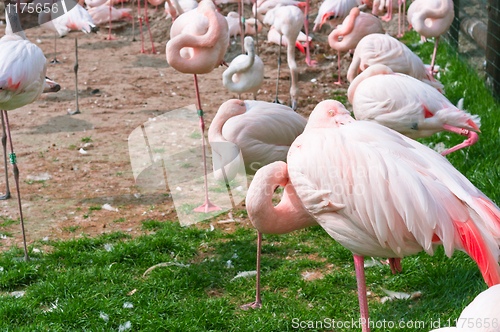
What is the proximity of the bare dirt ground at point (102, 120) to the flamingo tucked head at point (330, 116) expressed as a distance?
184 cm

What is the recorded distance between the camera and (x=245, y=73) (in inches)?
215

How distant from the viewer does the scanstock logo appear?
4159 millimetres

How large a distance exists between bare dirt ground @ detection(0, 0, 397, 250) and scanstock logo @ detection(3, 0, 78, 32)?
91cm

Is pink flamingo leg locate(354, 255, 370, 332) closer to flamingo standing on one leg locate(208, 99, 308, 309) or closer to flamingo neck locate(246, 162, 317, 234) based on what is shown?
flamingo neck locate(246, 162, 317, 234)

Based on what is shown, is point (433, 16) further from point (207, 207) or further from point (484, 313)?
point (484, 313)

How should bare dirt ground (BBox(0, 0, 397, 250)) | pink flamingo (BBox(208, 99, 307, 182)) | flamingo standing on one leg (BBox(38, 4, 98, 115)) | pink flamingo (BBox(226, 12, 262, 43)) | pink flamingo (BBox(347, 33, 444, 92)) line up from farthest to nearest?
pink flamingo (BBox(226, 12, 262, 43)) < flamingo standing on one leg (BBox(38, 4, 98, 115)) < pink flamingo (BBox(347, 33, 444, 92)) < bare dirt ground (BBox(0, 0, 397, 250)) < pink flamingo (BBox(208, 99, 307, 182))

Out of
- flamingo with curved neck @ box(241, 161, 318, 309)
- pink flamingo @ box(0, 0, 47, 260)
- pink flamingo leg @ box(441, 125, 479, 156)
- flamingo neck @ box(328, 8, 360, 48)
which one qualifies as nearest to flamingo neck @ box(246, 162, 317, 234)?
flamingo with curved neck @ box(241, 161, 318, 309)

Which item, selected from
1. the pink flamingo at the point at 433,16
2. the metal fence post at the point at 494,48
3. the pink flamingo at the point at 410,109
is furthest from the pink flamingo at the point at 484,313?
the pink flamingo at the point at 433,16

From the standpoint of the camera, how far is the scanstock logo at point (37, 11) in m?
Result: 4.16

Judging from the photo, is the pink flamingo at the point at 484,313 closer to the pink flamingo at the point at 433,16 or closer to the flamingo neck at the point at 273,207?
the flamingo neck at the point at 273,207

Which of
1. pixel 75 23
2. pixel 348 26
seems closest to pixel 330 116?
pixel 348 26

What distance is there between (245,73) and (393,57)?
163 centimetres

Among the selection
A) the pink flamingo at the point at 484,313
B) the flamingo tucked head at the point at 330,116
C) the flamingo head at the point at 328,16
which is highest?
the pink flamingo at the point at 484,313

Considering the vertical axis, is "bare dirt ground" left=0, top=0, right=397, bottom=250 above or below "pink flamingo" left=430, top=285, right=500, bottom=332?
below
